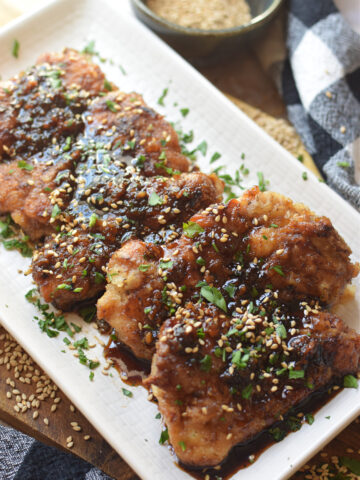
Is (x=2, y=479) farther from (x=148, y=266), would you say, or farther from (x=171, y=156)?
(x=171, y=156)

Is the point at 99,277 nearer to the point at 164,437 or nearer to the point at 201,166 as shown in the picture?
the point at 164,437

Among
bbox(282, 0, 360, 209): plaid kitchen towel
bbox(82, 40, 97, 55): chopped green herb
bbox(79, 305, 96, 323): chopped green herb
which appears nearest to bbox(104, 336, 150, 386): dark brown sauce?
bbox(79, 305, 96, 323): chopped green herb

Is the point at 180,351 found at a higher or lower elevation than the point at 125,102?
lower

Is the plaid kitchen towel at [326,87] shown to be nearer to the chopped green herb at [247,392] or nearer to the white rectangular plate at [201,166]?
the white rectangular plate at [201,166]

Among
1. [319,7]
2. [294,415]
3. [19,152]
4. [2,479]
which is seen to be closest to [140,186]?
[19,152]

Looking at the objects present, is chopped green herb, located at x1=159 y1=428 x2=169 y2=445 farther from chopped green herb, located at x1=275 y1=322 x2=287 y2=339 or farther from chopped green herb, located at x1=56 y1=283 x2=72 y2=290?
chopped green herb, located at x1=56 y1=283 x2=72 y2=290

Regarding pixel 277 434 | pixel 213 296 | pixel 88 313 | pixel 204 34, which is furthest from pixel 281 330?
pixel 204 34

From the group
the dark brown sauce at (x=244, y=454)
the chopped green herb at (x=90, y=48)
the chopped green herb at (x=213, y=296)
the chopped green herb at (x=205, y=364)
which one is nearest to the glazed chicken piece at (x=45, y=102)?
the chopped green herb at (x=90, y=48)
